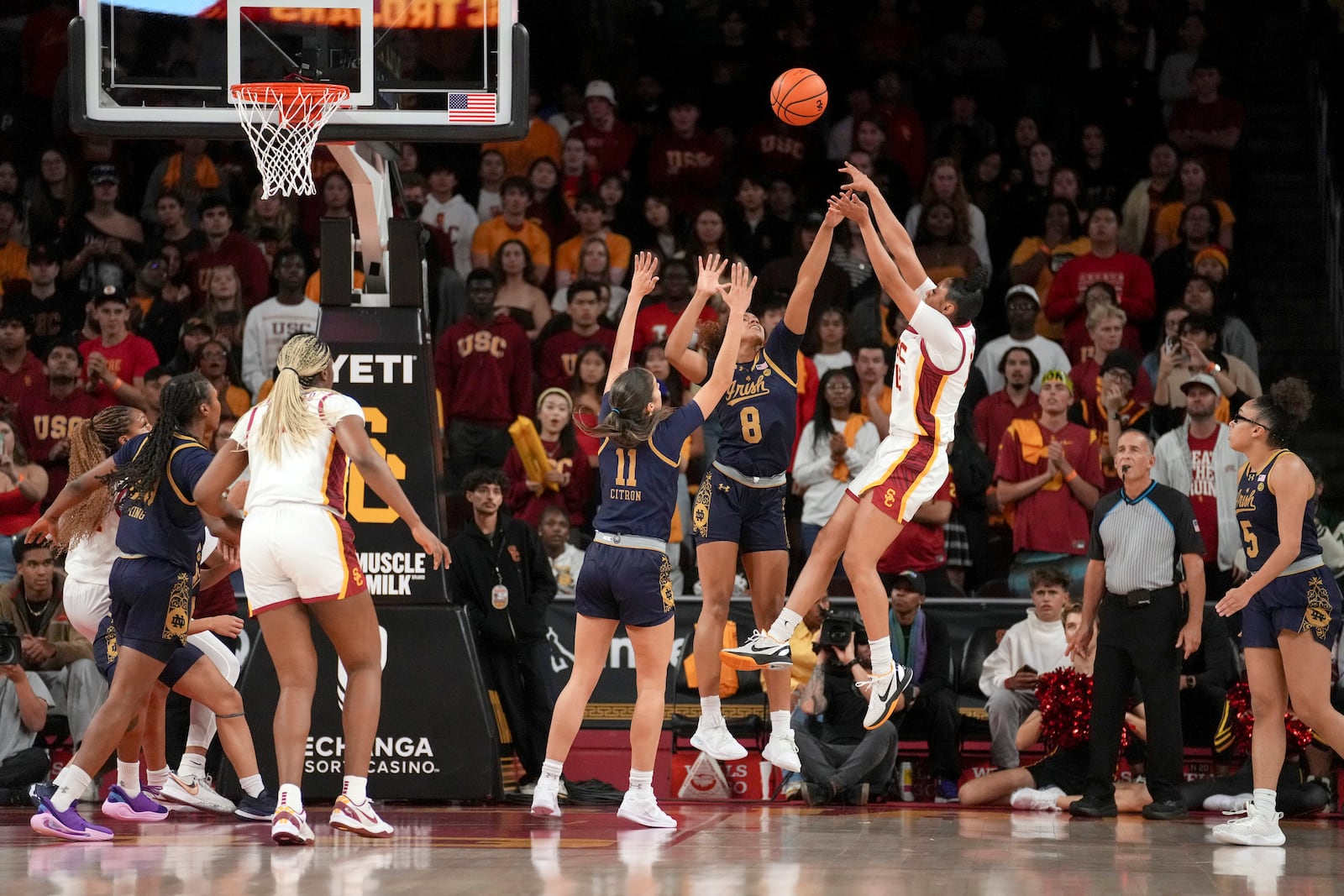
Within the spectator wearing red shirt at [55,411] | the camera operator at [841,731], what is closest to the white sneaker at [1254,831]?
the camera operator at [841,731]

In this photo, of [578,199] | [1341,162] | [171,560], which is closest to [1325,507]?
[1341,162]

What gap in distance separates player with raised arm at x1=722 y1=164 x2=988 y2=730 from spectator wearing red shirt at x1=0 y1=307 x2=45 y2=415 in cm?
738

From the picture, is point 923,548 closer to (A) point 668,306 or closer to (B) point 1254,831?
(A) point 668,306

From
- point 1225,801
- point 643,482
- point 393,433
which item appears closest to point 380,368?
point 393,433

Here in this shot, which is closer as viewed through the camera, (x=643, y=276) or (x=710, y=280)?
(x=710, y=280)

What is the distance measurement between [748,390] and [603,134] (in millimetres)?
7624

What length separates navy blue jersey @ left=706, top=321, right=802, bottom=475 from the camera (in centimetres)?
898

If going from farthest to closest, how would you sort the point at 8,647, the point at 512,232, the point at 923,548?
the point at 512,232 → the point at 923,548 → the point at 8,647

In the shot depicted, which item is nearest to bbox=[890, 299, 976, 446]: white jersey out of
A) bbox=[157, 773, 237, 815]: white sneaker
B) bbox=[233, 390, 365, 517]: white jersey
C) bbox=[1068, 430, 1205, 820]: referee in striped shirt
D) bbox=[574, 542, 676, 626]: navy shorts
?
bbox=[574, 542, 676, 626]: navy shorts

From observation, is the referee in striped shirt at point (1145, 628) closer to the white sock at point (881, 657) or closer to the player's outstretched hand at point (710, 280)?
the white sock at point (881, 657)

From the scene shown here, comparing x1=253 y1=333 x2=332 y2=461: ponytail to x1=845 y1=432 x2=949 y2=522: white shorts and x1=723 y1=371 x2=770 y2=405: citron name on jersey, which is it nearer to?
x1=723 y1=371 x2=770 y2=405: citron name on jersey

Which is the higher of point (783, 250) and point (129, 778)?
point (783, 250)

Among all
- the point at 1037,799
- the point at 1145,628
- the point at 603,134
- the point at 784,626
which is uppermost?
the point at 603,134

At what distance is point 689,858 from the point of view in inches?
290
